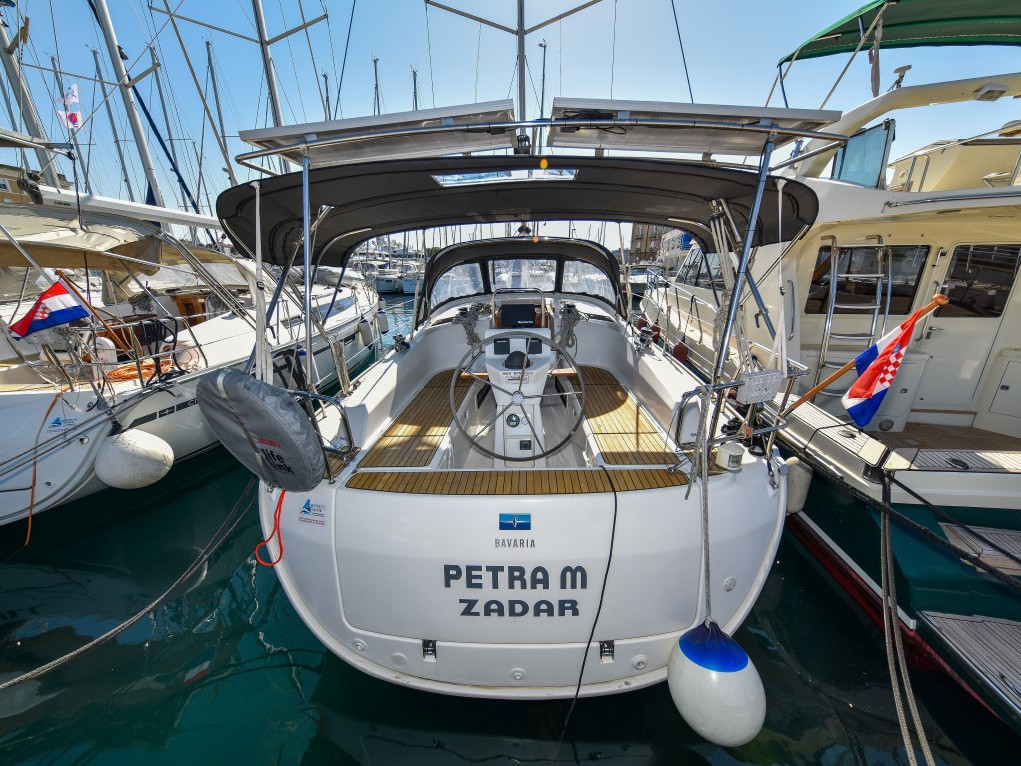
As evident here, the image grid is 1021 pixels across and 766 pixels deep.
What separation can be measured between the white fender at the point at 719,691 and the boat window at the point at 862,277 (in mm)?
4276

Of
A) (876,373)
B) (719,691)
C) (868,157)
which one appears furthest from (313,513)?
(868,157)

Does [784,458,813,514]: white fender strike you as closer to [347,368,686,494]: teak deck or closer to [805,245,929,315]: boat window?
[347,368,686,494]: teak deck

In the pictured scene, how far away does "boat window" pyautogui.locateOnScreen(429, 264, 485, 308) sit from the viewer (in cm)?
545

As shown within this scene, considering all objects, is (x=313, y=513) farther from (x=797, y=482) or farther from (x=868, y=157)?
(x=868, y=157)

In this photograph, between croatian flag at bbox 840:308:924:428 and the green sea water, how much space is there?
5.22ft

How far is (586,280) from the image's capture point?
18.0ft

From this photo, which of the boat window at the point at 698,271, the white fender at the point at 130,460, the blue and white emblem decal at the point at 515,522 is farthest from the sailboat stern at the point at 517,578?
the boat window at the point at 698,271

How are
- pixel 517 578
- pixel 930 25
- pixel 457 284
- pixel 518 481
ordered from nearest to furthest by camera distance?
pixel 517 578, pixel 518 481, pixel 930 25, pixel 457 284

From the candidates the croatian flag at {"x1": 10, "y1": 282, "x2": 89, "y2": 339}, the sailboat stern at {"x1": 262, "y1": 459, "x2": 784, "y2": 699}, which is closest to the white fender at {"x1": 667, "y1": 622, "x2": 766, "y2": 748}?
the sailboat stern at {"x1": 262, "y1": 459, "x2": 784, "y2": 699}

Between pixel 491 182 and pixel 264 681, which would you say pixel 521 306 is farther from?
pixel 264 681

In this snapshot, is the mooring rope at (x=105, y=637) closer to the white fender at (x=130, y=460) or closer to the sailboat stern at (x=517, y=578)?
the sailboat stern at (x=517, y=578)

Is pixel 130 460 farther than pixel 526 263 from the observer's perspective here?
No

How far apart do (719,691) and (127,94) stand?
11433mm

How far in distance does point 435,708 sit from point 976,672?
2831 mm
